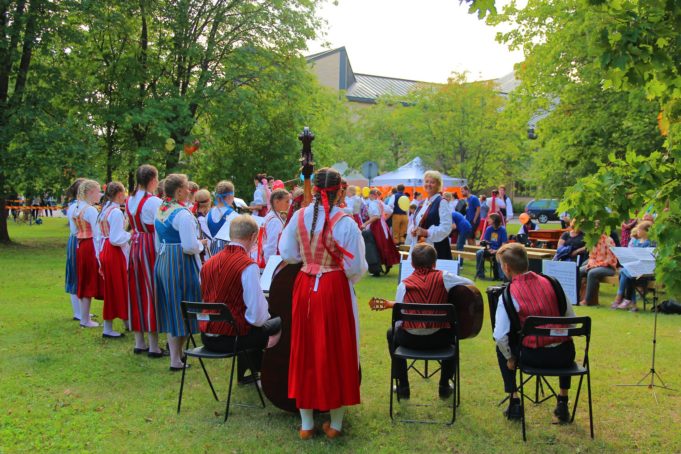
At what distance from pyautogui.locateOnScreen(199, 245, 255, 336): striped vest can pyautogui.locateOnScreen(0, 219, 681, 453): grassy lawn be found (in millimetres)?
733

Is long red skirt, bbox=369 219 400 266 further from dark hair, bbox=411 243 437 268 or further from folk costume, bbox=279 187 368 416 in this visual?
folk costume, bbox=279 187 368 416

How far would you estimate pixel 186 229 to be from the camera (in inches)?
229

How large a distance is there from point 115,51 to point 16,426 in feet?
58.1

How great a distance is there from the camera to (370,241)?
13.4 m

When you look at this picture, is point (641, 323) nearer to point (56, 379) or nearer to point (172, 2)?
point (56, 379)

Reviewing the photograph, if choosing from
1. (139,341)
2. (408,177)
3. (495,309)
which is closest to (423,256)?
(495,309)

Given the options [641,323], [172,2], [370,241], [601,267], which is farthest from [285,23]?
[641,323]

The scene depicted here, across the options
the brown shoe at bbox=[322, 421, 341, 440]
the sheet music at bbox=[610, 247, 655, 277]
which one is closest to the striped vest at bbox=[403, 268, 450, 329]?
the brown shoe at bbox=[322, 421, 341, 440]

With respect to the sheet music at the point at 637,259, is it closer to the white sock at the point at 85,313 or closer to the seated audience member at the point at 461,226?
the seated audience member at the point at 461,226

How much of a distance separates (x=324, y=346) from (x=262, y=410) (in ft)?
4.00

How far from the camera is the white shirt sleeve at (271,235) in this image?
684 centimetres

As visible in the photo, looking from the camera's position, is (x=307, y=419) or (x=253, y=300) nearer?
(x=307, y=419)

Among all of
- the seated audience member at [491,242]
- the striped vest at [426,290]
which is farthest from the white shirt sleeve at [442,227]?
the seated audience member at [491,242]

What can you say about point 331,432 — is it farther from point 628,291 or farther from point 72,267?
point 628,291
